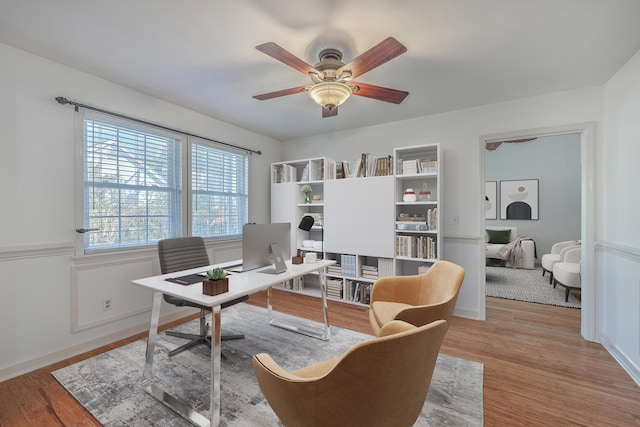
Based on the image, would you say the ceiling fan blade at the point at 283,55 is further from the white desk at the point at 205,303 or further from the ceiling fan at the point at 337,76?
the white desk at the point at 205,303

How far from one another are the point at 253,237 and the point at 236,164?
2193 millimetres

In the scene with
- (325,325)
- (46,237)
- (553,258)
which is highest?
(46,237)

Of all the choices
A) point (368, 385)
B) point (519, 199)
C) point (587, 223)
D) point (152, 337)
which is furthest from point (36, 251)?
point (519, 199)

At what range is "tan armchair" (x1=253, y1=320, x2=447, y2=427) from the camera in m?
0.94

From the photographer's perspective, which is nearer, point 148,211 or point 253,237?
point 253,237

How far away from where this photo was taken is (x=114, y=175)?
8.92 ft

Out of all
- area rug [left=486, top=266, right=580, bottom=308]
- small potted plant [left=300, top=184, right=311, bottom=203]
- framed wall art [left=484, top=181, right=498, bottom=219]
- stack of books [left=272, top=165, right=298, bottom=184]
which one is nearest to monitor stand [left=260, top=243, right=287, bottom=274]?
small potted plant [left=300, top=184, right=311, bottom=203]

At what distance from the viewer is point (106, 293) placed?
2633 mm

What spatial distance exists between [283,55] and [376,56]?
1.86 ft

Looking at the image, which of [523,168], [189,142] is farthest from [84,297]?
[523,168]

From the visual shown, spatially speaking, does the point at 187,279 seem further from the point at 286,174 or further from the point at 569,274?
the point at 569,274

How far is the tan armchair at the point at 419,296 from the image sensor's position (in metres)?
1.80

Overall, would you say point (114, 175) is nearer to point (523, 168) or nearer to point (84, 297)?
point (84, 297)

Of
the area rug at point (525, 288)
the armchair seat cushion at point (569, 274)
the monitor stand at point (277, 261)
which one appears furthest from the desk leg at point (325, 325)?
the armchair seat cushion at point (569, 274)
